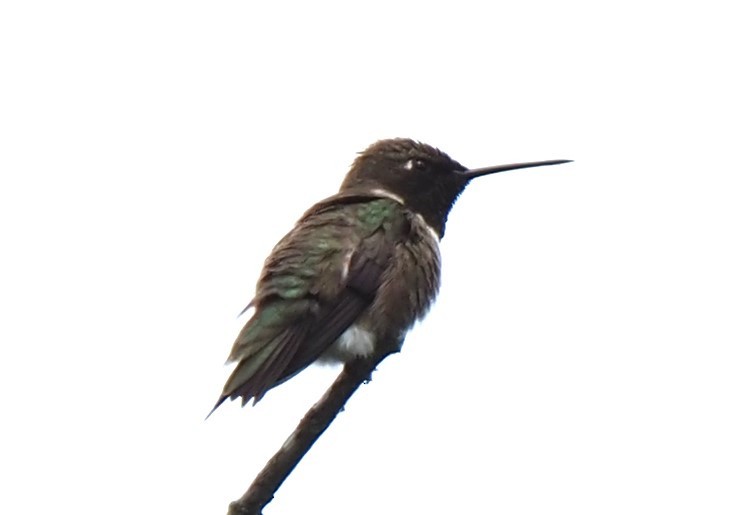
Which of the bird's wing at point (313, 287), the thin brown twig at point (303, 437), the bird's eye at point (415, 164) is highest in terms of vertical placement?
the bird's eye at point (415, 164)

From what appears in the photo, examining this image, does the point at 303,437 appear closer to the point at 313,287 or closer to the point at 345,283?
the point at 313,287

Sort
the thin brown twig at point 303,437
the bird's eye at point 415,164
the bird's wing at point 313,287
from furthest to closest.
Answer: the bird's eye at point 415,164 < the bird's wing at point 313,287 < the thin brown twig at point 303,437

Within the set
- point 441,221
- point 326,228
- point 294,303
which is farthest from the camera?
point 441,221

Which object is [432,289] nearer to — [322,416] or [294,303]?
[294,303]

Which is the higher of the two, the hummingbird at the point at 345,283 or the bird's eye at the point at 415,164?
the bird's eye at the point at 415,164

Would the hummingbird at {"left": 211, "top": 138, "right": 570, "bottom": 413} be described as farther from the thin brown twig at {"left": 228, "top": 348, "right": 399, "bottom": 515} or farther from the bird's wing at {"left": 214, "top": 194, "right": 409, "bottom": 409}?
the thin brown twig at {"left": 228, "top": 348, "right": 399, "bottom": 515}

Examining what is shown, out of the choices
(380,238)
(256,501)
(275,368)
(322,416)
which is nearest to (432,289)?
(380,238)

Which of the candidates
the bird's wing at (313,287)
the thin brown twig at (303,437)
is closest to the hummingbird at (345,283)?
the bird's wing at (313,287)

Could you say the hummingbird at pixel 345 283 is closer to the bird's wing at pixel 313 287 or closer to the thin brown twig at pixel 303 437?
the bird's wing at pixel 313 287
